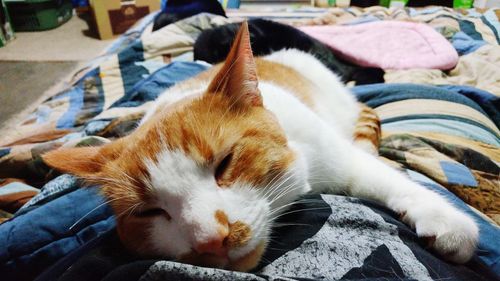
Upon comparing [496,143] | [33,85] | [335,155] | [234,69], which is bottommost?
[33,85]

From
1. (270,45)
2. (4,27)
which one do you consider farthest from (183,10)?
(4,27)

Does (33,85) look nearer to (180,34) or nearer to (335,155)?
(180,34)

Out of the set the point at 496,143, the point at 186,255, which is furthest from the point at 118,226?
the point at 496,143

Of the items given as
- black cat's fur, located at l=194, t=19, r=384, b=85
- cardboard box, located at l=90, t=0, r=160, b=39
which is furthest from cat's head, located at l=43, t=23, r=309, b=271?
cardboard box, located at l=90, t=0, r=160, b=39

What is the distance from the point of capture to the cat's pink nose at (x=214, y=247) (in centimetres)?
54

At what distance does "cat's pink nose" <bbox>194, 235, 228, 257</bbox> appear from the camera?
0.54m

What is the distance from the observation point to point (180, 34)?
2.17 meters

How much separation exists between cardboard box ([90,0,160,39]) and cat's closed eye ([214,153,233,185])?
3750mm

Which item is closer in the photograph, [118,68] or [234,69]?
[234,69]

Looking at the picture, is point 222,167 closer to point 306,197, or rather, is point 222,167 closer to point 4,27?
point 306,197

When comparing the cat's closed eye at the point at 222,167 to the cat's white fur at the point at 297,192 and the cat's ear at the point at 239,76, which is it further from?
the cat's ear at the point at 239,76

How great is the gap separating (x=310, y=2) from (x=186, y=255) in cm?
390

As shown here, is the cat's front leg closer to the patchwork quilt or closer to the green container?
the patchwork quilt

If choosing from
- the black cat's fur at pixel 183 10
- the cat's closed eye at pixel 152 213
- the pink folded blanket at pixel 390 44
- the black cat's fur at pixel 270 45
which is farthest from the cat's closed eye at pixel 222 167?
the black cat's fur at pixel 183 10
